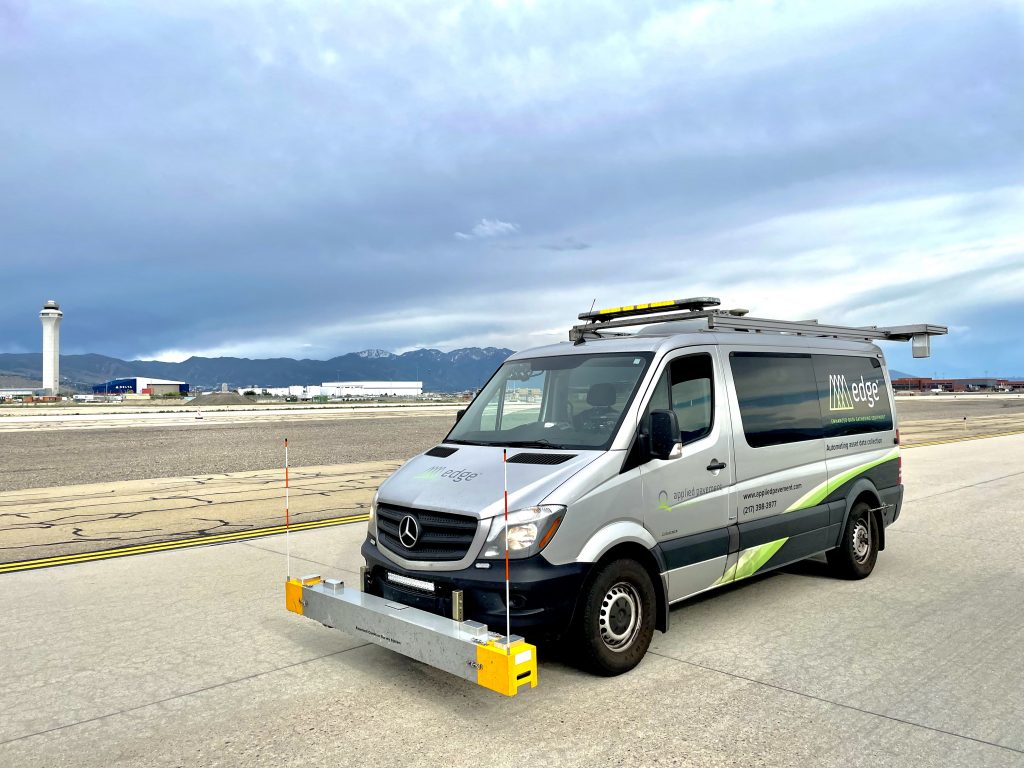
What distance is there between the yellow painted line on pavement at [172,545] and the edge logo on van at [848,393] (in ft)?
21.6

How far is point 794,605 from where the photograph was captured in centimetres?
657

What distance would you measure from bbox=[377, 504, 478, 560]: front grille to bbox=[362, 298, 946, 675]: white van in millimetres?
11

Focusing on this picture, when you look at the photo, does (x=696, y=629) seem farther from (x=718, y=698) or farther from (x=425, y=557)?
(x=425, y=557)

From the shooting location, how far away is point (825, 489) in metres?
6.93

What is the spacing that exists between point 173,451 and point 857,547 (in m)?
21.4

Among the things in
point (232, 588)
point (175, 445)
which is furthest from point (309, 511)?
point (175, 445)

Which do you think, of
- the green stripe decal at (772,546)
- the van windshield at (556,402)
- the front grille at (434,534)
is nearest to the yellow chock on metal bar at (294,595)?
the front grille at (434,534)

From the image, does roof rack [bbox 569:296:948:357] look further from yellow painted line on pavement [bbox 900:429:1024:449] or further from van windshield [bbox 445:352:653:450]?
yellow painted line on pavement [bbox 900:429:1024:449]

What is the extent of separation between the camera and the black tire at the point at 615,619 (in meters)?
4.65

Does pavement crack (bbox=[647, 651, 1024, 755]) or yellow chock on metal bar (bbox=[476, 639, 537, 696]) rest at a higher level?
yellow chock on metal bar (bbox=[476, 639, 537, 696])

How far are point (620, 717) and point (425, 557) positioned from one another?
1.47 meters

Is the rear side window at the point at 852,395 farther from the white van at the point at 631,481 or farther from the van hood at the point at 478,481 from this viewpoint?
the van hood at the point at 478,481

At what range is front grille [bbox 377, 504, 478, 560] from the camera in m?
4.61

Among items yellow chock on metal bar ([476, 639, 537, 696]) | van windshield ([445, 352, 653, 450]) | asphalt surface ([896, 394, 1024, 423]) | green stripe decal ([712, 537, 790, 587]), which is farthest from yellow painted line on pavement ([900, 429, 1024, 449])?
yellow chock on metal bar ([476, 639, 537, 696])
